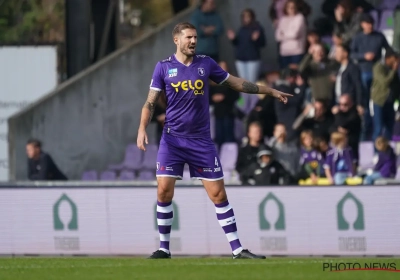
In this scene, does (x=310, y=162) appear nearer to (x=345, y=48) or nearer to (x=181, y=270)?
(x=345, y=48)

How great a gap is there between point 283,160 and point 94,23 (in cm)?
666

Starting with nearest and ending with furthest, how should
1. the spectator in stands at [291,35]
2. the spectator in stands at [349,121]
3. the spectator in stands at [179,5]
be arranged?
the spectator in stands at [349,121]
the spectator in stands at [291,35]
the spectator in stands at [179,5]

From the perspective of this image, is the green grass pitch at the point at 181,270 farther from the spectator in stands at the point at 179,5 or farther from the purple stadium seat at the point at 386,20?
the spectator in stands at the point at 179,5

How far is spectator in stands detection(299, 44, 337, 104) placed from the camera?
1997 cm

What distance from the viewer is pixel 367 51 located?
1991 centimetres

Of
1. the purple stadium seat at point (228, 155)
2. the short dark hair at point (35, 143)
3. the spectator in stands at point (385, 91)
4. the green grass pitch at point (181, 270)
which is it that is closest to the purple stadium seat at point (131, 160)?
the short dark hair at point (35, 143)

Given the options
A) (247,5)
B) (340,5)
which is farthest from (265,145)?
(247,5)

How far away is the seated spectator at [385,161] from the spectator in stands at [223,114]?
3295mm

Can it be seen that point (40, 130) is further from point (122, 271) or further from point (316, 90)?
point (122, 271)

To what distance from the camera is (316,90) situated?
20094 millimetres

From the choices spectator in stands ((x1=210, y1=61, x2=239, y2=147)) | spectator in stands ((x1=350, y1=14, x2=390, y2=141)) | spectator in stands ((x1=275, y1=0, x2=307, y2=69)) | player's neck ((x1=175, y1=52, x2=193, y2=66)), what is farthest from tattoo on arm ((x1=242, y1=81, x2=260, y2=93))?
spectator in stands ((x1=210, y1=61, x2=239, y2=147))

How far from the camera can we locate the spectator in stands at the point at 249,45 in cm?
2120

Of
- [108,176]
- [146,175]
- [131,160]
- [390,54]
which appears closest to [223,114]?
[146,175]

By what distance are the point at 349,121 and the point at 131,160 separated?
Answer: 4253mm
